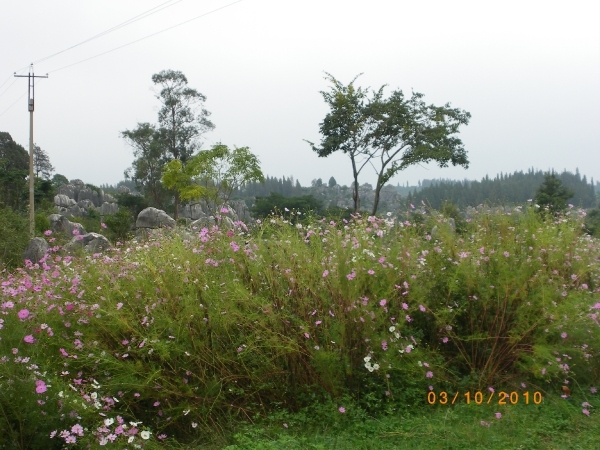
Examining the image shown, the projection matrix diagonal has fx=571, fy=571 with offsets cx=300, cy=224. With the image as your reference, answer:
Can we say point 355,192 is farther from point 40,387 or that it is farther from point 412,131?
point 40,387

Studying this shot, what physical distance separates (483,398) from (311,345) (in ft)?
4.71

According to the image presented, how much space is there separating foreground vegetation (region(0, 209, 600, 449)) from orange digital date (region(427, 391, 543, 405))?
66 mm

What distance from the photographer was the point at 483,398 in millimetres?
4496

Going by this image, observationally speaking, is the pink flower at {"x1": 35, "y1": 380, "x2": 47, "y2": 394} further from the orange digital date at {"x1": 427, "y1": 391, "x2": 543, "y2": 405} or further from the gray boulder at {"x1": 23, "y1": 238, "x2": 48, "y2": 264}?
the gray boulder at {"x1": 23, "y1": 238, "x2": 48, "y2": 264}

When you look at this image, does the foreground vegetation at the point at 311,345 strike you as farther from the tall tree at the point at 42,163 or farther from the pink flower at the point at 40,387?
the tall tree at the point at 42,163

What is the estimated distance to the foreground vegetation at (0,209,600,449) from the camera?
13.1 feet

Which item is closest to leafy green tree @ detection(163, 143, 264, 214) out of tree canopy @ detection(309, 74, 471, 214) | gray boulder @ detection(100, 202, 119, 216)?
tree canopy @ detection(309, 74, 471, 214)

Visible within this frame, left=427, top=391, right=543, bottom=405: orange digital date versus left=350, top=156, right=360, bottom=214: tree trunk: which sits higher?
left=350, top=156, right=360, bottom=214: tree trunk

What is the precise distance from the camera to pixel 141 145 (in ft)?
137

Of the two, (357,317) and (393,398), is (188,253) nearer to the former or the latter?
(357,317)

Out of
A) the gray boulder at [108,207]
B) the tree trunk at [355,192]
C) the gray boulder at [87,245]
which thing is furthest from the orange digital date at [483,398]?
the gray boulder at [108,207]

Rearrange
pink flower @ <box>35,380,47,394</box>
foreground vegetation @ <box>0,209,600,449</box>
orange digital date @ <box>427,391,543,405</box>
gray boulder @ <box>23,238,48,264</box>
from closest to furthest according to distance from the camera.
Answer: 1. pink flower @ <box>35,380,47,394</box>
2. foreground vegetation @ <box>0,209,600,449</box>
3. orange digital date @ <box>427,391,543,405</box>
4. gray boulder @ <box>23,238,48,264</box>

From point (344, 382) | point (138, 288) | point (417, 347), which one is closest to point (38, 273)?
point (138, 288)

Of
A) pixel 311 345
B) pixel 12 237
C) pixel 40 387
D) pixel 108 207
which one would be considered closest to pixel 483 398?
pixel 311 345
